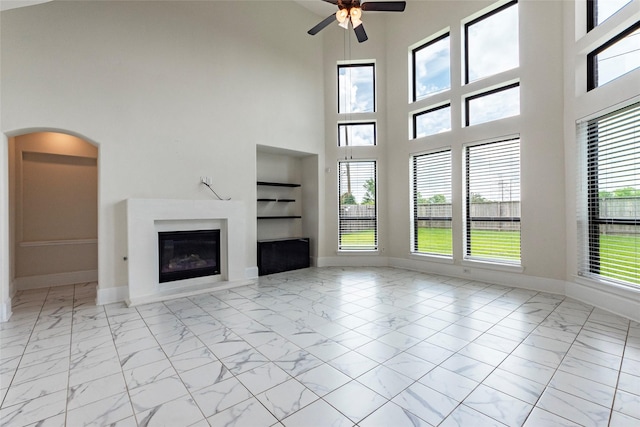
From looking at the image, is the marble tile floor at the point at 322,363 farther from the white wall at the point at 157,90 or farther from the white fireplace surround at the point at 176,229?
the white wall at the point at 157,90

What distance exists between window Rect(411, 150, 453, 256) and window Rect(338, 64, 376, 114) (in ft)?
5.86

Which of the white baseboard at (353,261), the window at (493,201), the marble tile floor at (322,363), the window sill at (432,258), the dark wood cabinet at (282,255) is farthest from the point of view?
the white baseboard at (353,261)

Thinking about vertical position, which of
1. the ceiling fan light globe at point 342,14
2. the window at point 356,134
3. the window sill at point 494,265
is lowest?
the window sill at point 494,265

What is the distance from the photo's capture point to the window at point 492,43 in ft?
15.6

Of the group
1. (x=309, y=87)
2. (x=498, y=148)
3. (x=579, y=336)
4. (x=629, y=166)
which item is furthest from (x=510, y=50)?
(x=579, y=336)

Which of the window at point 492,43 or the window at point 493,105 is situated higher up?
the window at point 492,43

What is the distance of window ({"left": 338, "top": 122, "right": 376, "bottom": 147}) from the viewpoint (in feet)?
22.0

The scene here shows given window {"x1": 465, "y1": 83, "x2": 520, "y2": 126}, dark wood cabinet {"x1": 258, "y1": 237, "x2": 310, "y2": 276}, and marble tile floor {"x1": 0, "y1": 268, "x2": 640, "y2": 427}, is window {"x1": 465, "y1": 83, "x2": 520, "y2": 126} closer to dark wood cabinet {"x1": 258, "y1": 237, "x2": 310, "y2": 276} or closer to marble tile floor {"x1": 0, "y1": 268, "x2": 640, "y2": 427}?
marble tile floor {"x1": 0, "y1": 268, "x2": 640, "y2": 427}

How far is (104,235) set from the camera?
420 cm

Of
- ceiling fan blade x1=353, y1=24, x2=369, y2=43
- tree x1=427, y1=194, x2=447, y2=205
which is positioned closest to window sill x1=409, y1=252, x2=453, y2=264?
tree x1=427, y1=194, x2=447, y2=205

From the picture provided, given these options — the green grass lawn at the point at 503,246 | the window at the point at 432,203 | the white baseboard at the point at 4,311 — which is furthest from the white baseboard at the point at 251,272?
the window at the point at 432,203

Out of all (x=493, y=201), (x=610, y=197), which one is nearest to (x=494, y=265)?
(x=493, y=201)

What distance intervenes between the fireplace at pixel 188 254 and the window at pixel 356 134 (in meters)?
3.49

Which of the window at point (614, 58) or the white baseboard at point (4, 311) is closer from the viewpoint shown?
the window at point (614, 58)
